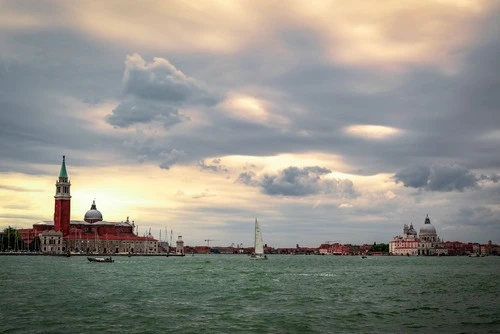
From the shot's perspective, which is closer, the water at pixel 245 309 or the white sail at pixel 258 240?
the water at pixel 245 309

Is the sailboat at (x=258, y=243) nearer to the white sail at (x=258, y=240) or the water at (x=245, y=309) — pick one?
the white sail at (x=258, y=240)

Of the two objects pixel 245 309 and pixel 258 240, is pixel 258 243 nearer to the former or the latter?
pixel 258 240

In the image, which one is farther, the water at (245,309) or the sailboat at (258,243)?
the sailboat at (258,243)

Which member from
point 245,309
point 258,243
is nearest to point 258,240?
point 258,243

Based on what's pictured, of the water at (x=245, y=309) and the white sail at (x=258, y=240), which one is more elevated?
the white sail at (x=258, y=240)

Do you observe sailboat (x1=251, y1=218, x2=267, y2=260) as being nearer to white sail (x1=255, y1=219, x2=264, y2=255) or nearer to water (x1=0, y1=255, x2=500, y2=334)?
white sail (x1=255, y1=219, x2=264, y2=255)

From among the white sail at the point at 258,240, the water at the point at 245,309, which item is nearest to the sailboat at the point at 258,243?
the white sail at the point at 258,240

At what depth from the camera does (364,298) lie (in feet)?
157

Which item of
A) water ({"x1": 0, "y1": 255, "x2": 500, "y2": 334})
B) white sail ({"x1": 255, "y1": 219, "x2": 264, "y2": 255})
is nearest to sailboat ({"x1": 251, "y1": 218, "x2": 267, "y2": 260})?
white sail ({"x1": 255, "y1": 219, "x2": 264, "y2": 255})

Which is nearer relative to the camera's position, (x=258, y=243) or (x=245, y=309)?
(x=245, y=309)

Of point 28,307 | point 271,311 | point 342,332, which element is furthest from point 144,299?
point 342,332

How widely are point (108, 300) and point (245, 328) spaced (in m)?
16.1

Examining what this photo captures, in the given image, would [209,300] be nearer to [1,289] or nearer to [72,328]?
[72,328]

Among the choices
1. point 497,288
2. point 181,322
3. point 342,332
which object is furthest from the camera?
point 497,288
